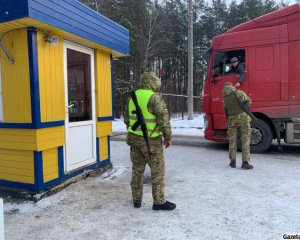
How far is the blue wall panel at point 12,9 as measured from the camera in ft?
10.6

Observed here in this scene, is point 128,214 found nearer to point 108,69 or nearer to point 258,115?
point 108,69

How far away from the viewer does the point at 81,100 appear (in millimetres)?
4852

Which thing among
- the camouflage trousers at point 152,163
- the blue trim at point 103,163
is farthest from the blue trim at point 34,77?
the blue trim at point 103,163

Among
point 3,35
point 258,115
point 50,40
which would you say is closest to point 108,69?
point 50,40

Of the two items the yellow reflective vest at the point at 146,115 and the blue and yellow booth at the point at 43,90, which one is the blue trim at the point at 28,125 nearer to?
the blue and yellow booth at the point at 43,90

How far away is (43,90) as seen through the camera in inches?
151

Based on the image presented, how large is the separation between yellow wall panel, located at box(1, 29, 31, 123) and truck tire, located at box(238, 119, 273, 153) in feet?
16.4

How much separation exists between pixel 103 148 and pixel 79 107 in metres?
1.05

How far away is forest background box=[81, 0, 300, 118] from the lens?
20016mm

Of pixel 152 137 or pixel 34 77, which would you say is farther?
pixel 34 77

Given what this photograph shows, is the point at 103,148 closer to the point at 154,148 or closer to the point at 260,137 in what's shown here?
the point at 154,148

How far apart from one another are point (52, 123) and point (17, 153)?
0.63 meters

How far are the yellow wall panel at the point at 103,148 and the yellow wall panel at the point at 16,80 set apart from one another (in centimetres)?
182

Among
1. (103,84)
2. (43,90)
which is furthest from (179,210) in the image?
(103,84)
